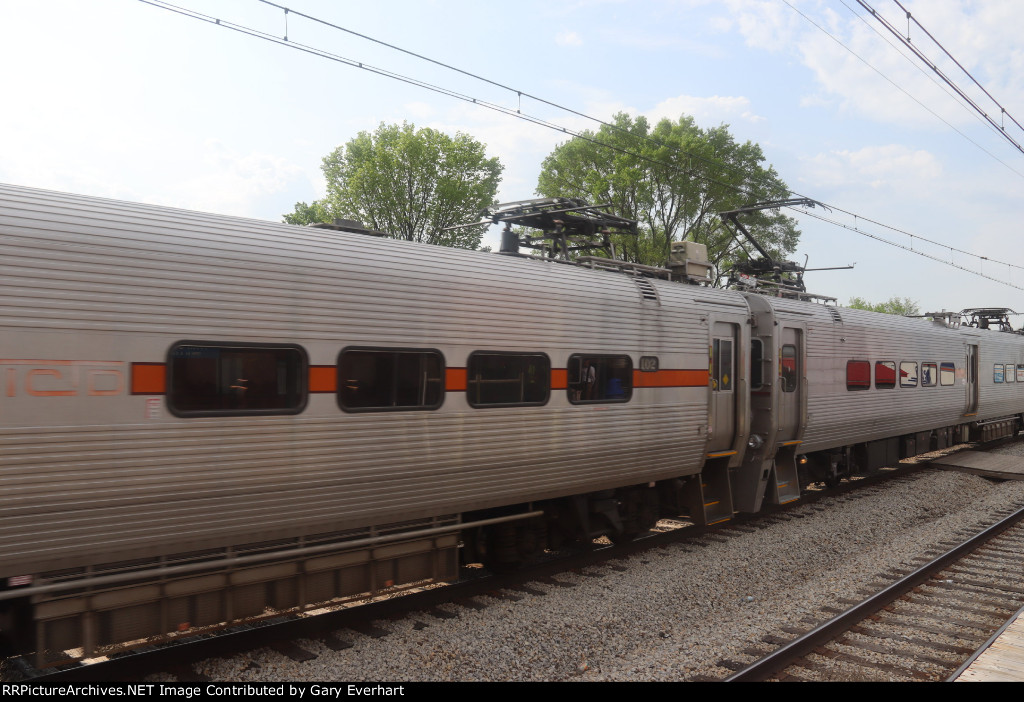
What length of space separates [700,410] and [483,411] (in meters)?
4.02

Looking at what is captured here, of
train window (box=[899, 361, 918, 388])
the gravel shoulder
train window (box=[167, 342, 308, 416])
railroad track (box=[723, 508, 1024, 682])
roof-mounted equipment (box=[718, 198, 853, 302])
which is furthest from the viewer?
train window (box=[899, 361, 918, 388])

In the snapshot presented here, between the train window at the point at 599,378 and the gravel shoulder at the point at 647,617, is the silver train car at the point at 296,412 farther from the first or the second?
the gravel shoulder at the point at 647,617

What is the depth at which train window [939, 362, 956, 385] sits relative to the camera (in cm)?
1836

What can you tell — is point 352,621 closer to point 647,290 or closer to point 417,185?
point 647,290

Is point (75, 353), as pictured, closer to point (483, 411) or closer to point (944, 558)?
point (483, 411)

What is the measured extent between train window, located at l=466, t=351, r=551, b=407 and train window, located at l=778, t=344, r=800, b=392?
5761 mm

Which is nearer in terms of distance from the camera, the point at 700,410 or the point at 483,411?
the point at 483,411

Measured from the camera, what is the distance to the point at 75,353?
500 centimetres

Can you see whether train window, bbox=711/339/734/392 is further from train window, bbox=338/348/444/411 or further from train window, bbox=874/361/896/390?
train window, bbox=874/361/896/390

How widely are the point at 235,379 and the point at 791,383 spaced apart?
9599 millimetres

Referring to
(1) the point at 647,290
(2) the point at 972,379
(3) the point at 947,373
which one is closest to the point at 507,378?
(1) the point at 647,290

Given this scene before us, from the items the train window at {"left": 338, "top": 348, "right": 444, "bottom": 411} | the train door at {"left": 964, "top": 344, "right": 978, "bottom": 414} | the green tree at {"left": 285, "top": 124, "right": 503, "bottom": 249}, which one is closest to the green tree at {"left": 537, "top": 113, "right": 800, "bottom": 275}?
the green tree at {"left": 285, "top": 124, "right": 503, "bottom": 249}
